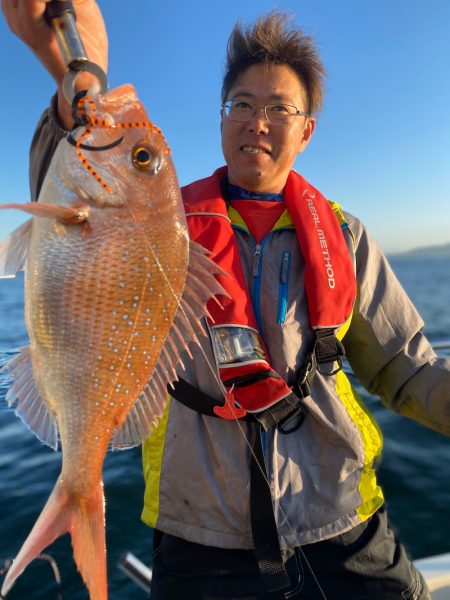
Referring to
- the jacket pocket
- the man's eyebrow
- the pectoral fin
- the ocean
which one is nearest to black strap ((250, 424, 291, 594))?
the jacket pocket

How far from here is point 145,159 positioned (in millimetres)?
1796

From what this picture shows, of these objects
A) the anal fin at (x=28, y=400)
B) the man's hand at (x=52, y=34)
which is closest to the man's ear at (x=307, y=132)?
the man's hand at (x=52, y=34)

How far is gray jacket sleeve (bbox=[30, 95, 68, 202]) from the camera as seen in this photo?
1993 mm

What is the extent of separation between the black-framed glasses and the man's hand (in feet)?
2.78

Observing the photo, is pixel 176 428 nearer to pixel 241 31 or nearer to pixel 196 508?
pixel 196 508

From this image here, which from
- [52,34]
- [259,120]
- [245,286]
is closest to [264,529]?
[245,286]

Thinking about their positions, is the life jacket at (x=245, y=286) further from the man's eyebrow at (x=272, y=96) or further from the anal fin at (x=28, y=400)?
the anal fin at (x=28, y=400)

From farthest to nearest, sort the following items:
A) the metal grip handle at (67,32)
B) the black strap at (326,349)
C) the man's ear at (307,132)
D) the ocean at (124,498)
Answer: the ocean at (124,498), the man's ear at (307,132), the black strap at (326,349), the metal grip handle at (67,32)

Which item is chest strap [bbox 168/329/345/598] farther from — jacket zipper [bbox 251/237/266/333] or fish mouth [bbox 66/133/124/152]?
fish mouth [bbox 66/133/124/152]

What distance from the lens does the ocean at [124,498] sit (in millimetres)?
3791

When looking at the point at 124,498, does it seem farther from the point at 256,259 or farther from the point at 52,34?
the point at 52,34

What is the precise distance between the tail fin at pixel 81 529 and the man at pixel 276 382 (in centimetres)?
66

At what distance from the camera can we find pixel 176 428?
230cm

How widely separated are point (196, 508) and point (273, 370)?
31.1 inches
